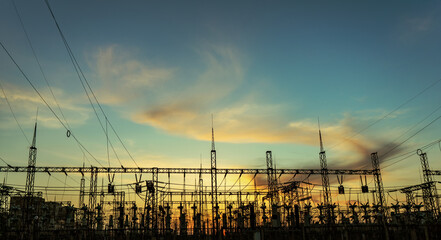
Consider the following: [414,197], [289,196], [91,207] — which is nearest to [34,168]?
[91,207]

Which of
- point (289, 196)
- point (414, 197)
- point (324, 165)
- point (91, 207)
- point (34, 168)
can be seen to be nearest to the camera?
point (34, 168)

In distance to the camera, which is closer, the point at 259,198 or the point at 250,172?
the point at 250,172

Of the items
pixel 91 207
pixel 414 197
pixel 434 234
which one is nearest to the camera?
pixel 434 234

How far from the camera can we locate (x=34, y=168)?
4012cm

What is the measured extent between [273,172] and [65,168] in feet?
79.6

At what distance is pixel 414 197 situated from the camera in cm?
5684

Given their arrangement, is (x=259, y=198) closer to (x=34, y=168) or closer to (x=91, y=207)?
(x=91, y=207)

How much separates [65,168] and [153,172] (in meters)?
10.2

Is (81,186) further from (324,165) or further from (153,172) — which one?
(324,165)

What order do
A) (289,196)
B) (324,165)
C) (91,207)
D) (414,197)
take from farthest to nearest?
1. (414,197)
2. (289,196)
3. (91,207)
4. (324,165)

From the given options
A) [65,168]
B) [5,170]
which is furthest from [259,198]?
[5,170]

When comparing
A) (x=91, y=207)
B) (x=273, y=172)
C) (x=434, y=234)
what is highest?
(x=273, y=172)

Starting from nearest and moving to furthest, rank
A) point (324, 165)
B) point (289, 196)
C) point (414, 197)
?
1. point (324, 165)
2. point (289, 196)
3. point (414, 197)

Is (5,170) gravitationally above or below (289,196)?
above
